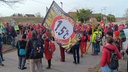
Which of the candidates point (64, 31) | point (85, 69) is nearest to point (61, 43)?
point (64, 31)

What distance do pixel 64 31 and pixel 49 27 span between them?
2.37ft

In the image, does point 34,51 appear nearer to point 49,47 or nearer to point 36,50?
point 36,50

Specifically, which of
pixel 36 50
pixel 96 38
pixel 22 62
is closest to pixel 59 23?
pixel 22 62

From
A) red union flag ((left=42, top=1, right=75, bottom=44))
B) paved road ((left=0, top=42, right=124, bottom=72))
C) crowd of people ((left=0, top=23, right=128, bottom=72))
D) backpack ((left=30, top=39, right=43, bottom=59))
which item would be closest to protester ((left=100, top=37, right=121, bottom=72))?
crowd of people ((left=0, top=23, right=128, bottom=72))

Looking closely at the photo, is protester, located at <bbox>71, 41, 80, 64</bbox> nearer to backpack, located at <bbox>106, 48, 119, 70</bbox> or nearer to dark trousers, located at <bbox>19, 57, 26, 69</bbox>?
dark trousers, located at <bbox>19, 57, 26, 69</bbox>

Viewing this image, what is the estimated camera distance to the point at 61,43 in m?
13.9

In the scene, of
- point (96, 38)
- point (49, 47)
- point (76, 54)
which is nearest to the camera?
point (49, 47)

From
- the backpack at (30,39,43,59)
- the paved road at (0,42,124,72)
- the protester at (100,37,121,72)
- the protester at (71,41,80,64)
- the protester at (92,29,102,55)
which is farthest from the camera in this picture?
the protester at (92,29,102,55)

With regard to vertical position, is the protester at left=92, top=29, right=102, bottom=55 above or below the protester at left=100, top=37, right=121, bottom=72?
above

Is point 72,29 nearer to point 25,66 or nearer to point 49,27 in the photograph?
point 49,27

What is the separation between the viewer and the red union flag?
44.3 feet

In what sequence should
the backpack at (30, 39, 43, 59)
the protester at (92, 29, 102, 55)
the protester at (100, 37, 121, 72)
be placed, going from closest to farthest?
1. the protester at (100, 37, 121, 72)
2. the backpack at (30, 39, 43, 59)
3. the protester at (92, 29, 102, 55)

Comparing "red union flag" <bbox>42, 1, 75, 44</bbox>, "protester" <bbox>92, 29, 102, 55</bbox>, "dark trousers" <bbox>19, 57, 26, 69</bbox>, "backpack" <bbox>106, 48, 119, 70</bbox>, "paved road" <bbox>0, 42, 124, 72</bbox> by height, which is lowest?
"paved road" <bbox>0, 42, 124, 72</bbox>

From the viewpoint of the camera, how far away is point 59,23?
13742 millimetres
